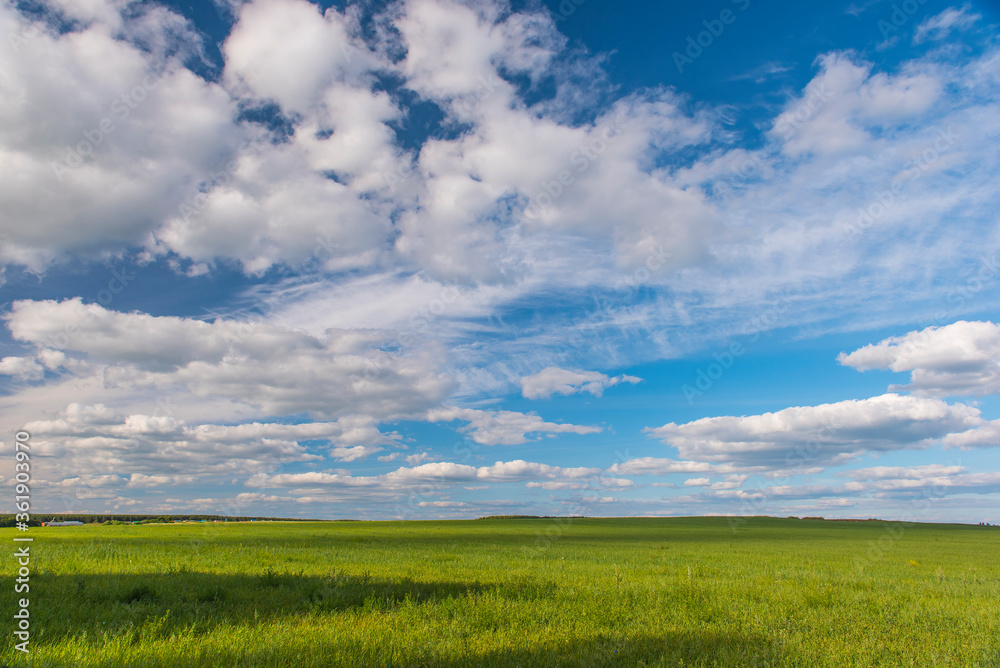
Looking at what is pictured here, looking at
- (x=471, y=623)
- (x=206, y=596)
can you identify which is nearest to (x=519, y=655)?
(x=471, y=623)

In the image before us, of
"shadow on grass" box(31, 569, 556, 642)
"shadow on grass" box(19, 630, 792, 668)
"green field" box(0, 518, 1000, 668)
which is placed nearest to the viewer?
"shadow on grass" box(19, 630, 792, 668)

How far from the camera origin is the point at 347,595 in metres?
12.0

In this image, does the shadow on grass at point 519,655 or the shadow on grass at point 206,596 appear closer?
the shadow on grass at point 519,655

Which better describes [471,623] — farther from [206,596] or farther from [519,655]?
[206,596]

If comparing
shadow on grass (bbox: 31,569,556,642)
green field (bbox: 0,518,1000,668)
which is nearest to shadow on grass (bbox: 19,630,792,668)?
green field (bbox: 0,518,1000,668)

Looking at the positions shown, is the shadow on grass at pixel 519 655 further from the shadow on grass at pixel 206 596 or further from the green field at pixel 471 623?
the shadow on grass at pixel 206 596

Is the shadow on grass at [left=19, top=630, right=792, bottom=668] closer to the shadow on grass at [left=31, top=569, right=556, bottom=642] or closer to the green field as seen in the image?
the green field

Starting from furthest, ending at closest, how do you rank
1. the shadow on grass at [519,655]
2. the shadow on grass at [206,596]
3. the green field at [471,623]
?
the shadow on grass at [206,596], the green field at [471,623], the shadow on grass at [519,655]

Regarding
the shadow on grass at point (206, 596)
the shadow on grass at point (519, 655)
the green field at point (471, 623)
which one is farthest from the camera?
the shadow on grass at point (206, 596)

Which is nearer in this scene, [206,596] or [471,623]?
[471,623]

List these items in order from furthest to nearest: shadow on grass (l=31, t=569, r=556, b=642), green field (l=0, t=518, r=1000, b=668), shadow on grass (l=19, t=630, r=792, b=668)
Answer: shadow on grass (l=31, t=569, r=556, b=642) → green field (l=0, t=518, r=1000, b=668) → shadow on grass (l=19, t=630, r=792, b=668)

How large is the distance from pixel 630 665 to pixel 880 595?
38.8ft

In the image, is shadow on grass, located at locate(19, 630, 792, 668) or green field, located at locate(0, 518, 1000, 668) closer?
shadow on grass, located at locate(19, 630, 792, 668)

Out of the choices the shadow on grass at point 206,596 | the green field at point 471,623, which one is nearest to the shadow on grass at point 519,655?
the green field at point 471,623
